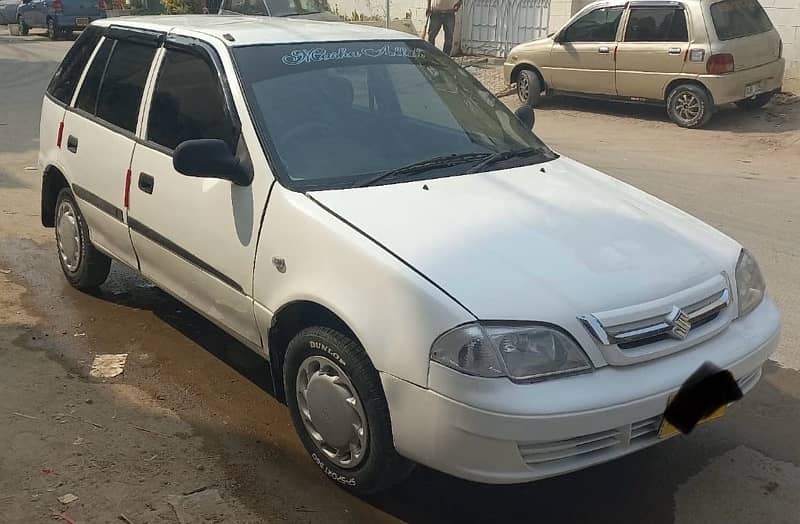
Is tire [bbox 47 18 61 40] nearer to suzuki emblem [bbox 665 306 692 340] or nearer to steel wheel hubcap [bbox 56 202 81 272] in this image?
steel wheel hubcap [bbox 56 202 81 272]

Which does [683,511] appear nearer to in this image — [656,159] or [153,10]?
[656,159]

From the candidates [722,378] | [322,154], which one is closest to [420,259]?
[322,154]

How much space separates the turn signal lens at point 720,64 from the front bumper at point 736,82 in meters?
0.06

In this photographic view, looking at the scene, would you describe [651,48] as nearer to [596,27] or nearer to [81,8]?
[596,27]

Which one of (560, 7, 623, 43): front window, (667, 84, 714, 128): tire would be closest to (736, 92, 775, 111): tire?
(667, 84, 714, 128): tire

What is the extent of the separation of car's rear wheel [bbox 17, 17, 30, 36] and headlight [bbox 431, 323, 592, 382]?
28735 millimetres

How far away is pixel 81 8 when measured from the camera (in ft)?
85.3

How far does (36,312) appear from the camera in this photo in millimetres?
5484

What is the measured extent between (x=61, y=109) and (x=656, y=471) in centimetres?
417

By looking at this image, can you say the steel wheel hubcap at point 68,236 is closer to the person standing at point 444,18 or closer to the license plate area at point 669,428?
the license plate area at point 669,428

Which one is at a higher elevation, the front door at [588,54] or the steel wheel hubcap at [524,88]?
the front door at [588,54]

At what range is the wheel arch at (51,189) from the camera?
5.69 m

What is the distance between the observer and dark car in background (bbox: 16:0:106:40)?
25797 millimetres

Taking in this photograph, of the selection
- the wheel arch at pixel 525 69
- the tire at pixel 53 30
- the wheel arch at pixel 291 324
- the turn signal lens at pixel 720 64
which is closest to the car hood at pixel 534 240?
the wheel arch at pixel 291 324
